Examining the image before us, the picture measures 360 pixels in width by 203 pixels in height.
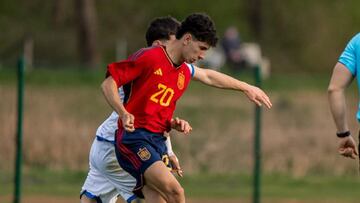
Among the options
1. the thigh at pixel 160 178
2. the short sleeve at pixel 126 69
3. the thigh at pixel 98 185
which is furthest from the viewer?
the thigh at pixel 98 185

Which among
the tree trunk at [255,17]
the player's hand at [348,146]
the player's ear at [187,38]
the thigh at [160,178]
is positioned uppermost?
the tree trunk at [255,17]

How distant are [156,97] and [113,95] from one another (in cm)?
47

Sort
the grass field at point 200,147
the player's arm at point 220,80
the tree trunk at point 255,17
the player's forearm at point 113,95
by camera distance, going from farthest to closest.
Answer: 1. the tree trunk at point 255,17
2. the grass field at point 200,147
3. the player's arm at point 220,80
4. the player's forearm at point 113,95

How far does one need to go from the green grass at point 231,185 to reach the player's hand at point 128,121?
24.9 ft

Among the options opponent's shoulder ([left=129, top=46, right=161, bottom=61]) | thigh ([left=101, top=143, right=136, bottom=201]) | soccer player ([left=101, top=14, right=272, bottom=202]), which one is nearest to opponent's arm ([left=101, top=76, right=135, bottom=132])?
soccer player ([left=101, top=14, right=272, bottom=202])

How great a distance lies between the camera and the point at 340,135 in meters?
8.70

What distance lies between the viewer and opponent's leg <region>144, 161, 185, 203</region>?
9.50 metres

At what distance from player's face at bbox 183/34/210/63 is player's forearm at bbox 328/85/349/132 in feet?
4.34

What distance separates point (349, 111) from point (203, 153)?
15.1 feet

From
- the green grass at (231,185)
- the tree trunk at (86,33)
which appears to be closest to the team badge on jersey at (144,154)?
the green grass at (231,185)

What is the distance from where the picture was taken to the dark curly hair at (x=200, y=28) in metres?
9.56

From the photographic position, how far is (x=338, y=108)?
8.61m

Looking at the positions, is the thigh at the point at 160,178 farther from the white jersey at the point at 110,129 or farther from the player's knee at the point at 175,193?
the white jersey at the point at 110,129

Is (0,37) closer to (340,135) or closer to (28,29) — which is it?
(28,29)
